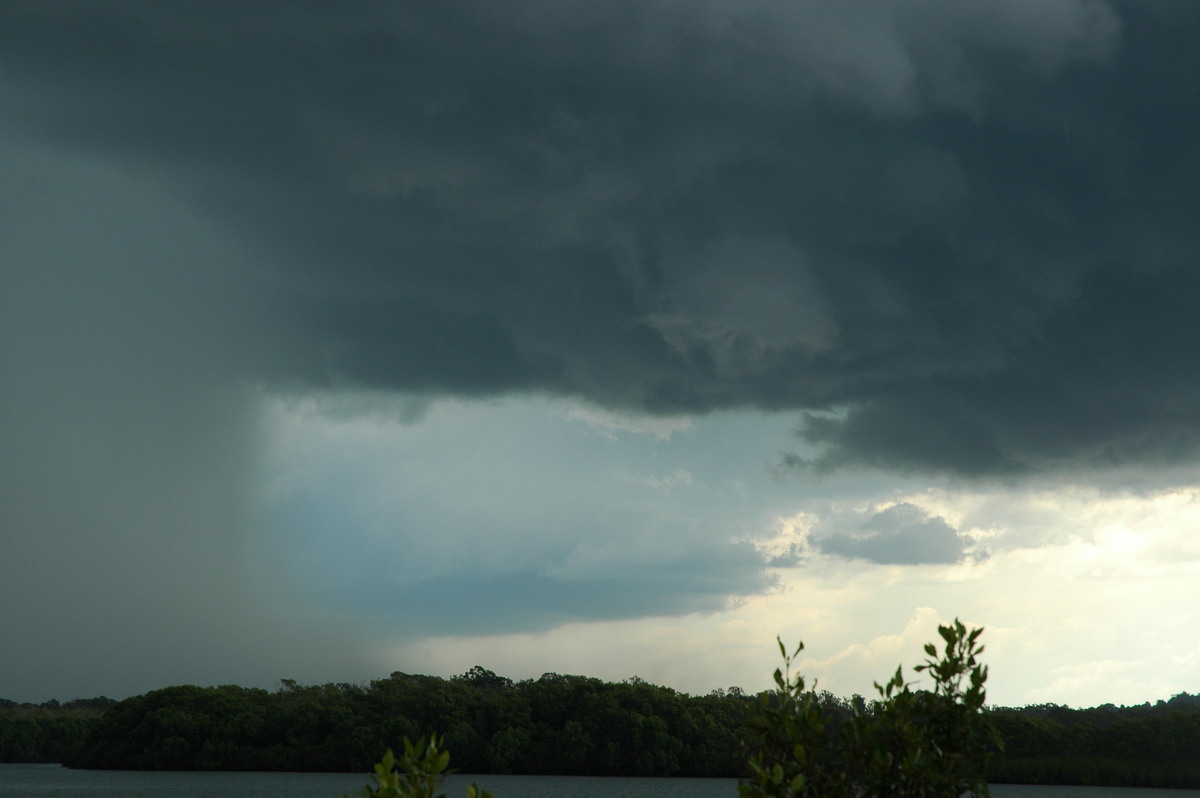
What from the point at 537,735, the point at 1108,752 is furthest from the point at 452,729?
the point at 1108,752

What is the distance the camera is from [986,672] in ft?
38.6

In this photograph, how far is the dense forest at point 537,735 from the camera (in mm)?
156000

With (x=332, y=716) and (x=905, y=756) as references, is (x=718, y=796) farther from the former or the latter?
(x=905, y=756)

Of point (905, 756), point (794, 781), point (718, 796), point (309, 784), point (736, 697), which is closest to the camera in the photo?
point (794, 781)

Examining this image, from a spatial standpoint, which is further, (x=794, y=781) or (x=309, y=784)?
(x=309, y=784)

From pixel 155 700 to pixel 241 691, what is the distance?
14.6 metres

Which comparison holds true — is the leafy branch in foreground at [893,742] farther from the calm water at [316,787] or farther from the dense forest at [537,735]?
the dense forest at [537,735]

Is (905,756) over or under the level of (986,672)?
under

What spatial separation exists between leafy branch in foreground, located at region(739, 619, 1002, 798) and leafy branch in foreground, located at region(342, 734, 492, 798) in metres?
3.40

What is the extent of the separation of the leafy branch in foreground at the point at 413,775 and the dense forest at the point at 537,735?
153686 millimetres

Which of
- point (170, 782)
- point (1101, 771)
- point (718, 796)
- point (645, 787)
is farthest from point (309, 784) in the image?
point (1101, 771)

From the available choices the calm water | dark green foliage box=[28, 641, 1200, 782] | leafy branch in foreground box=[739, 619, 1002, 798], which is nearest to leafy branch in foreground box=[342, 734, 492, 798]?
leafy branch in foreground box=[739, 619, 1002, 798]

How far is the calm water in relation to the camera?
120375 mm

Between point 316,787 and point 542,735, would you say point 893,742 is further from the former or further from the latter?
point 542,735
